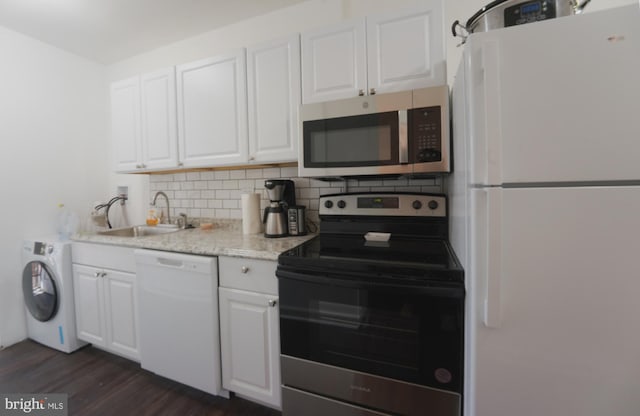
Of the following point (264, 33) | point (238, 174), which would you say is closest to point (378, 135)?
point (238, 174)

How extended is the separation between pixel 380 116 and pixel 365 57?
0.37 m

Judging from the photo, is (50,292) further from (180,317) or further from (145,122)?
(145,122)

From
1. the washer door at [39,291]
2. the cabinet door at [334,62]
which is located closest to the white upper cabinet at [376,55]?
the cabinet door at [334,62]

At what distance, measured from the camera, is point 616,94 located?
0.64 meters

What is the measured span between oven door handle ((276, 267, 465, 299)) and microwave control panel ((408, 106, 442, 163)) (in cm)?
58

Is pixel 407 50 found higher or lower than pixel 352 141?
higher

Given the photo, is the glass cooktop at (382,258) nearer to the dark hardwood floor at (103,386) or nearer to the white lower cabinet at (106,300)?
the dark hardwood floor at (103,386)

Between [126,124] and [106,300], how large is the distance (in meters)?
1.36

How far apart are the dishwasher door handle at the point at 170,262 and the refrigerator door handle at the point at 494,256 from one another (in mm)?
1403

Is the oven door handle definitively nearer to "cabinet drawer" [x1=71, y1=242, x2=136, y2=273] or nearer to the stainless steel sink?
"cabinet drawer" [x1=71, y1=242, x2=136, y2=273]

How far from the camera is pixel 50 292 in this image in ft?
6.29

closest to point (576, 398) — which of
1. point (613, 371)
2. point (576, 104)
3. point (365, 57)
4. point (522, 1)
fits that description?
point (613, 371)

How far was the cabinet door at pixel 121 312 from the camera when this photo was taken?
1672 millimetres

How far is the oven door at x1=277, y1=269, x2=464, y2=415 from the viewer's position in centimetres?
94
